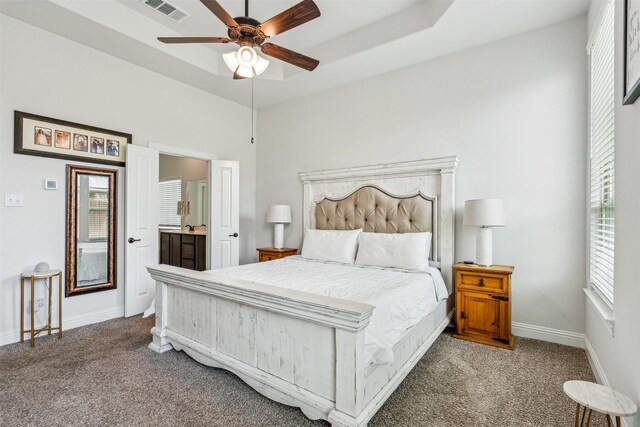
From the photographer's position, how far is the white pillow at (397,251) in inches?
122

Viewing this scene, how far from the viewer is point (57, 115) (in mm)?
3197

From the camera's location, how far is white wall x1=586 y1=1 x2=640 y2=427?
1.47 meters

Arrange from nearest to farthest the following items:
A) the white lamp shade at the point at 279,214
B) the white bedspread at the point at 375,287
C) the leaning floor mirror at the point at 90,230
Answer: the white bedspread at the point at 375,287
the leaning floor mirror at the point at 90,230
the white lamp shade at the point at 279,214

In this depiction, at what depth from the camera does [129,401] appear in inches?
77.0

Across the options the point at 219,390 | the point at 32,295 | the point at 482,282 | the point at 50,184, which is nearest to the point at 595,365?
the point at 482,282

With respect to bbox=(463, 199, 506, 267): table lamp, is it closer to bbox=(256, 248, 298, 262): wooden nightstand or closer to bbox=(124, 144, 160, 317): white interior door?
bbox=(256, 248, 298, 262): wooden nightstand

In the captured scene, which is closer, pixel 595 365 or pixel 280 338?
pixel 280 338

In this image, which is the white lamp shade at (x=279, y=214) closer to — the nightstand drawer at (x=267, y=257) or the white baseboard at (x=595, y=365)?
the nightstand drawer at (x=267, y=257)

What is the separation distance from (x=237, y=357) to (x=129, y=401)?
2.21ft

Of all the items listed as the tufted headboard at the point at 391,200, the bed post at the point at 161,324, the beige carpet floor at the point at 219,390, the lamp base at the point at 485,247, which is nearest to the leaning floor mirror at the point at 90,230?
the beige carpet floor at the point at 219,390

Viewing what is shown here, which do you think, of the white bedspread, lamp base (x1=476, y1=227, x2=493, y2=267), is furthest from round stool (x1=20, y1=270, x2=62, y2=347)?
lamp base (x1=476, y1=227, x2=493, y2=267)

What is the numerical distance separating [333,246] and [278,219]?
1187mm

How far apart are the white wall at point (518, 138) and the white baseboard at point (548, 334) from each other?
0.7 inches

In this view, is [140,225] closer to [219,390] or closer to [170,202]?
[219,390]
